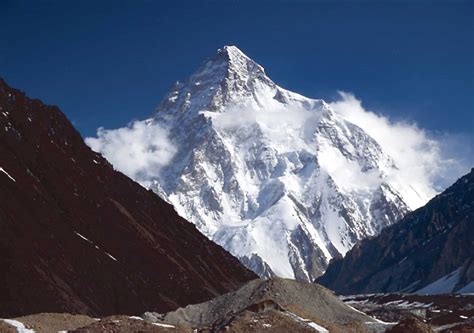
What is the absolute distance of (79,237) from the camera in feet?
438

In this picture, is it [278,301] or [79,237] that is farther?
[79,237]

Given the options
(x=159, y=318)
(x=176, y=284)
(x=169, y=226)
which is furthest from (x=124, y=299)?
(x=169, y=226)

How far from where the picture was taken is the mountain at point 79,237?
110688 mm

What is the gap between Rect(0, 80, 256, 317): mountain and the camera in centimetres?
11069

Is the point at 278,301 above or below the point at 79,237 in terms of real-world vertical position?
below

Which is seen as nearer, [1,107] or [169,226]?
[1,107]

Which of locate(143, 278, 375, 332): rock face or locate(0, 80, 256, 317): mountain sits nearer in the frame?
locate(143, 278, 375, 332): rock face

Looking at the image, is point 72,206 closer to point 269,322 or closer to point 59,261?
point 59,261

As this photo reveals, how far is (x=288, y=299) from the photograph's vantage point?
9031 cm

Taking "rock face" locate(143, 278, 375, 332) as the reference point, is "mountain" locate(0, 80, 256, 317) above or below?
above

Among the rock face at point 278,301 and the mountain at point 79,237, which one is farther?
the mountain at point 79,237

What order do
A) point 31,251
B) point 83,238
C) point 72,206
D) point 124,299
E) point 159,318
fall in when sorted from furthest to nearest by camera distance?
point 72,206
point 83,238
point 124,299
point 31,251
point 159,318

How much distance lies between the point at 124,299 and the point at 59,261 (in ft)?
42.4

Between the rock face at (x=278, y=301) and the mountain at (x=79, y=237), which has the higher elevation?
the mountain at (x=79, y=237)
